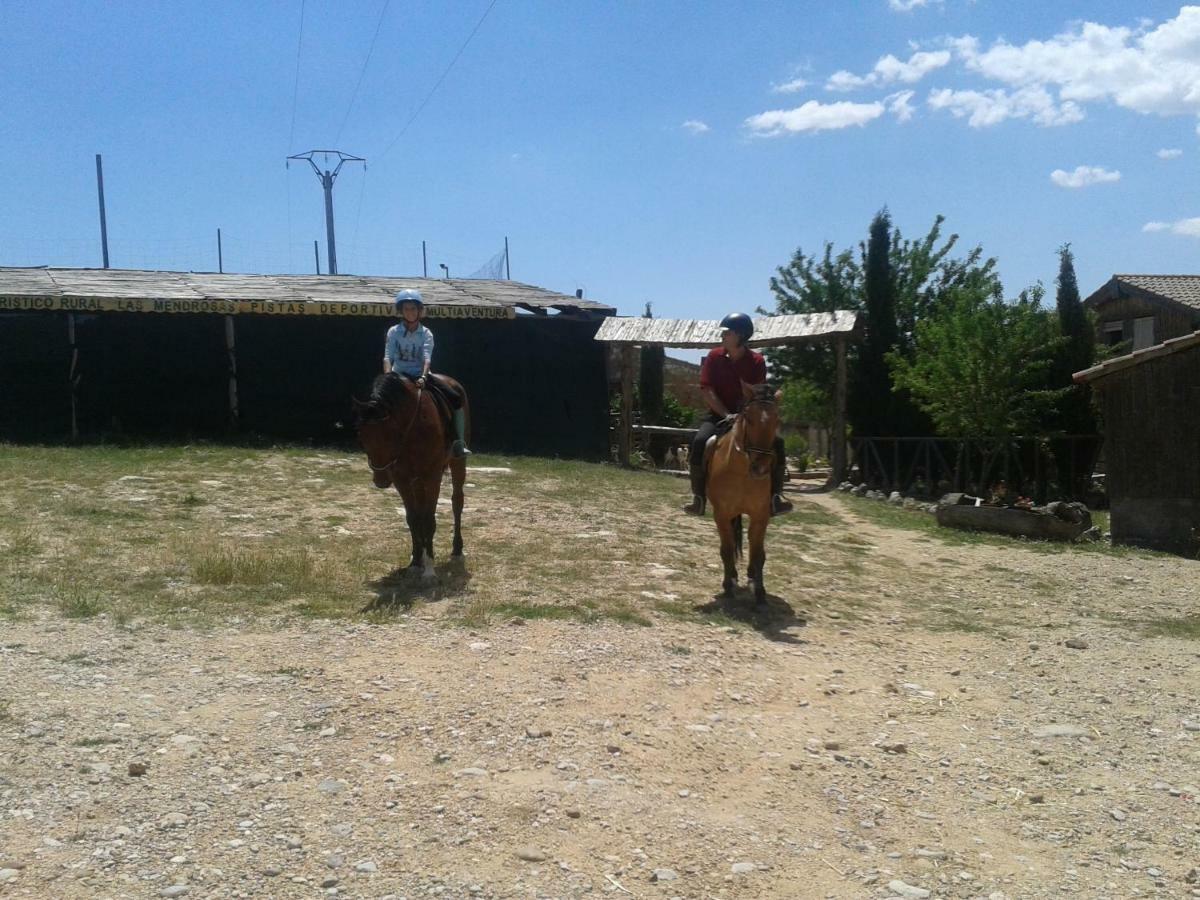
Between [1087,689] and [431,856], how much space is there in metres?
4.92

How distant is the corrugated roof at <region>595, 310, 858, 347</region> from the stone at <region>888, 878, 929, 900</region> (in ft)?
Answer: 53.1

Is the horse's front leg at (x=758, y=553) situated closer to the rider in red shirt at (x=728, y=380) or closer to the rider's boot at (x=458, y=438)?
the rider in red shirt at (x=728, y=380)

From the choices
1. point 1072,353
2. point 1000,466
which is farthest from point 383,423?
point 1072,353

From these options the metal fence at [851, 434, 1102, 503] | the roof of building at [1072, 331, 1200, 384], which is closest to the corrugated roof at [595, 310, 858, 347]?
the metal fence at [851, 434, 1102, 503]

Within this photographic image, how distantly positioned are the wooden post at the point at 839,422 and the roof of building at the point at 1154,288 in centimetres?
1794

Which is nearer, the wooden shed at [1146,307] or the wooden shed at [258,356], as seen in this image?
the wooden shed at [258,356]

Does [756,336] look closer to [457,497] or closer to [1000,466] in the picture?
[1000,466]

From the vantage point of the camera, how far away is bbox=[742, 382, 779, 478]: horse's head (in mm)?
8203

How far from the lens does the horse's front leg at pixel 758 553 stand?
874 cm

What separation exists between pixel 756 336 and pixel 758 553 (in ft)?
40.0

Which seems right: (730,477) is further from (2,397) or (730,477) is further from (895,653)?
(2,397)

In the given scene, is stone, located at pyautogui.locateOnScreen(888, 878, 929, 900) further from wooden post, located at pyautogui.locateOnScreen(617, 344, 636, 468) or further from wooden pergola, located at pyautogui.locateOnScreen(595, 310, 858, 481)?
wooden post, located at pyautogui.locateOnScreen(617, 344, 636, 468)

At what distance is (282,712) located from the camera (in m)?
5.57

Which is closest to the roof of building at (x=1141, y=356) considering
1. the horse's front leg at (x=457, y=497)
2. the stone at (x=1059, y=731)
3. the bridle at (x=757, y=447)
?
the bridle at (x=757, y=447)
